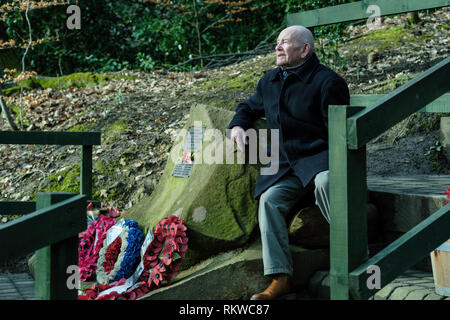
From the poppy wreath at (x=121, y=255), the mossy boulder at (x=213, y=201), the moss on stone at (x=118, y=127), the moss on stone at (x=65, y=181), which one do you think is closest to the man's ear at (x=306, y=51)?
A: the mossy boulder at (x=213, y=201)

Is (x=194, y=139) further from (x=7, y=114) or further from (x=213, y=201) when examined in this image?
(x=7, y=114)

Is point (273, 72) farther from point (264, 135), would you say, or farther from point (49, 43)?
point (49, 43)

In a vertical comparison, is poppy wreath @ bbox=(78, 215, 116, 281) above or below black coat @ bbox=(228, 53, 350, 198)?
below

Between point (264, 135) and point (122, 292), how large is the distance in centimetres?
144

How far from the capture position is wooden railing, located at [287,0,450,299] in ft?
8.85

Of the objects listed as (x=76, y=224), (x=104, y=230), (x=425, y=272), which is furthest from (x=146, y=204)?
(x=76, y=224)

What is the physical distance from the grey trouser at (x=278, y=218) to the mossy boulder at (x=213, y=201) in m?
0.28

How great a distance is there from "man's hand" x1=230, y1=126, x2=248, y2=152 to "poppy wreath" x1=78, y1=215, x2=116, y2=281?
1.26 m

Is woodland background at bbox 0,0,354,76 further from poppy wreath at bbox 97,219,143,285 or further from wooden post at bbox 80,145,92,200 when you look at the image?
poppy wreath at bbox 97,219,143,285

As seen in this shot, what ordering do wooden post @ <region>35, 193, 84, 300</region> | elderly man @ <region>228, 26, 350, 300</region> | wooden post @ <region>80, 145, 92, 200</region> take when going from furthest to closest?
wooden post @ <region>80, 145, 92, 200</region>
elderly man @ <region>228, 26, 350, 300</region>
wooden post @ <region>35, 193, 84, 300</region>

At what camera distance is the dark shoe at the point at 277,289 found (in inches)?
133

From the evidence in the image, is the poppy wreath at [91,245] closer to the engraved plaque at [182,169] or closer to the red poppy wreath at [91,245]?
the red poppy wreath at [91,245]

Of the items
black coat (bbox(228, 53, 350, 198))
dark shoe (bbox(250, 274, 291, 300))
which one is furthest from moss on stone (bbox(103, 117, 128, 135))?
dark shoe (bbox(250, 274, 291, 300))

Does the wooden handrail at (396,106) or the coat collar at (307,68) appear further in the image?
the coat collar at (307,68)
